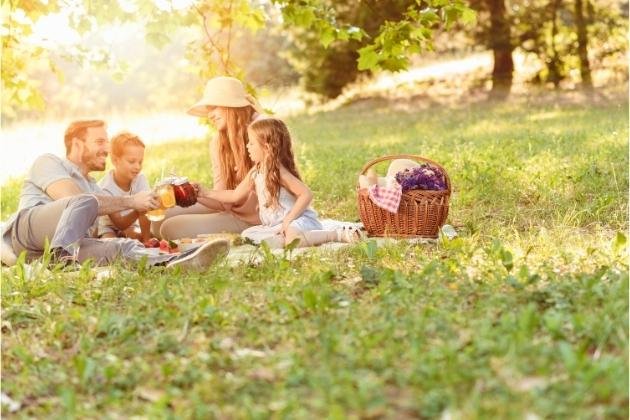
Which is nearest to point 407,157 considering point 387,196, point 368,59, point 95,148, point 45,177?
point 387,196

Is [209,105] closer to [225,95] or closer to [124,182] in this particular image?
[225,95]

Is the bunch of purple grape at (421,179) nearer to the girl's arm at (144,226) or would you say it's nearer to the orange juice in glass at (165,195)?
the orange juice in glass at (165,195)

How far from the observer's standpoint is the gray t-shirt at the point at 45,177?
656 centimetres

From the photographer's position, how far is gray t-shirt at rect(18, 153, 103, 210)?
656cm

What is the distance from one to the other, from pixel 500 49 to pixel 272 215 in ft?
57.9

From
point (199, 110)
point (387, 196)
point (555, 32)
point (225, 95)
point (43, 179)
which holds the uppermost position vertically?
point (555, 32)

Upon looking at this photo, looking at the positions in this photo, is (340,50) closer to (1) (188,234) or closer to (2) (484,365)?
(1) (188,234)

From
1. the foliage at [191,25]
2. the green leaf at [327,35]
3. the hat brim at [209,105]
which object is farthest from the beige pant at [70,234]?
the green leaf at [327,35]

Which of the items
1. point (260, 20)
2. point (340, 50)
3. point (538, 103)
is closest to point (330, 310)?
point (260, 20)

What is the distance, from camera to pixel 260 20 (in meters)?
8.84

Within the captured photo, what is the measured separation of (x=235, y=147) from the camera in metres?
7.46

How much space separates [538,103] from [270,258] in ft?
48.9

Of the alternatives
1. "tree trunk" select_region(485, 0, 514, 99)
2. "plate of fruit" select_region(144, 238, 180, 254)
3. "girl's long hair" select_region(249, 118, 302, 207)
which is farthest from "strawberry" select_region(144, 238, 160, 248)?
"tree trunk" select_region(485, 0, 514, 99)

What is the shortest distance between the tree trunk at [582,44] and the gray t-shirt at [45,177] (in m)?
17.7
